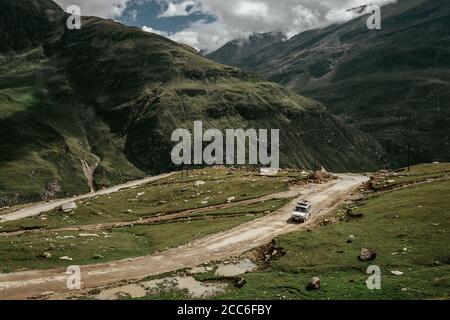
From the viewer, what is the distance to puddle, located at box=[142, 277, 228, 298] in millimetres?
48709

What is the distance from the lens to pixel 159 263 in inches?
2405

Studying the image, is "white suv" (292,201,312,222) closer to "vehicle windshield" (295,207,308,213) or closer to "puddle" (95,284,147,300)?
"vehicle windshield" (295,207,308,213)

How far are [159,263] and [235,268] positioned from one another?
9.76 m

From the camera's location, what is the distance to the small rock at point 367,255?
5409cm

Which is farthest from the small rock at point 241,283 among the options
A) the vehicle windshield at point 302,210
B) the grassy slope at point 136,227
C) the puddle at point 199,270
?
the vehicle windshield at point 302,210

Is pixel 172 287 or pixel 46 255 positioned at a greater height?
pixel 46 255

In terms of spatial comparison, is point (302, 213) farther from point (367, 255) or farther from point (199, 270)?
point (199, 270)

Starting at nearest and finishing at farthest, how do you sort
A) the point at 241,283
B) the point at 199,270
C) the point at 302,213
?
the point at 241,283 → the point at 199,270 → the point at 302,213

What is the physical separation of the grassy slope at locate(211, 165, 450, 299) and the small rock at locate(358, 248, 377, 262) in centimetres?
66

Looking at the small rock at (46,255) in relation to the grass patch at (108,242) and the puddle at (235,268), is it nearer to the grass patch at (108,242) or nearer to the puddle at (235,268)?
the grass patch at (108,242)

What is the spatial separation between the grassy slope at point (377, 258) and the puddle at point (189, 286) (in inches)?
115

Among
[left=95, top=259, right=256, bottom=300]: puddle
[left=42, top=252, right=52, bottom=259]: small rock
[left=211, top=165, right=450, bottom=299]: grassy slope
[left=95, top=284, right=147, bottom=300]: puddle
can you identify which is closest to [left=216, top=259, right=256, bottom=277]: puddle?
[left=95, top=259, right=256, bottom=300]: puddle

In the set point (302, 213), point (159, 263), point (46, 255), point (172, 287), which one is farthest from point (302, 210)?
point (46, 255)
